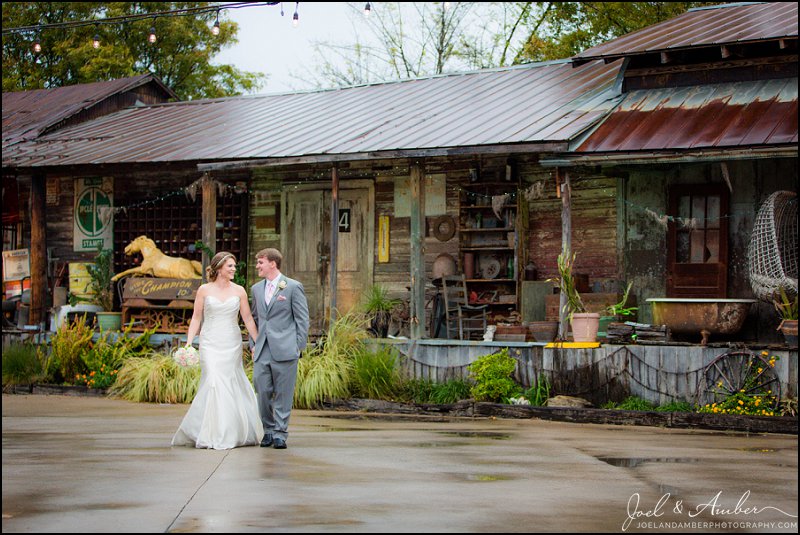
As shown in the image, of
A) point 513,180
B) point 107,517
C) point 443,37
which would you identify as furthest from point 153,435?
point 443,37

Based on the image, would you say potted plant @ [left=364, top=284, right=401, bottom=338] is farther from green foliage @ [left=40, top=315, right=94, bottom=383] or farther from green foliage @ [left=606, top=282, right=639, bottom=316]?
green foliage @ [left=40, top=315, right=94, bottom=383]

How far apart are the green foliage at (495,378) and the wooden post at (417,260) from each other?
50.0 inches

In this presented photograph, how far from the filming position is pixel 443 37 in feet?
115

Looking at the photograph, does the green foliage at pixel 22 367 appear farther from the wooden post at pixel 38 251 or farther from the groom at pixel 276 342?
the groom at pixel 276 342

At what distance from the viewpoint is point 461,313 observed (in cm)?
1747

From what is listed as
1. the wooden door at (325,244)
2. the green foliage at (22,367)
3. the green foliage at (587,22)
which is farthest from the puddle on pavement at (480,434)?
the green foliage at (587,22)

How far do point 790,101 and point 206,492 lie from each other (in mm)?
10629

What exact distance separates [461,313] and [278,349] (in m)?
7.63

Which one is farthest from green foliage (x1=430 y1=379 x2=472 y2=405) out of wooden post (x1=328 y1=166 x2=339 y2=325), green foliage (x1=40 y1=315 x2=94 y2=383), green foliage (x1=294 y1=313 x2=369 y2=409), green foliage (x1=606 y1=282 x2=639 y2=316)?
green foliage (x1=40 y1=315 x2=94 y2=383)

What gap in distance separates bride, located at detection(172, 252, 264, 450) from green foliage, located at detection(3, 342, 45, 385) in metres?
8.47

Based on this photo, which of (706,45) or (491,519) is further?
(706,45)

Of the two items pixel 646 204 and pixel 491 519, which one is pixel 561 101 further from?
pixel 491 519

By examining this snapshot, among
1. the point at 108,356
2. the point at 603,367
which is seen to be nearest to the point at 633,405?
the point at 603,367

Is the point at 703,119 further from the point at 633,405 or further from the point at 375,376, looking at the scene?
the point at 375,376
